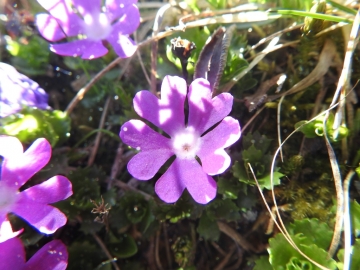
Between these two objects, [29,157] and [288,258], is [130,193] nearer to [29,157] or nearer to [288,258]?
[29,157]

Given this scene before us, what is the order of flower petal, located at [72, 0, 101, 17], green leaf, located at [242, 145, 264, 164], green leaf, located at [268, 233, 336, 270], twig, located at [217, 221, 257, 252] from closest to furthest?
green leaf, located at [268, 233, 336, 270] → green leaf, located at [242, 145, 264, 164] → twig, located at [217, 221, 257, 252] → flower petal, located at [72, 0, 101, 17]

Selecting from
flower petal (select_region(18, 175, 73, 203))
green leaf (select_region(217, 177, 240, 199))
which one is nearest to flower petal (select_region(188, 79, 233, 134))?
green leaf (select_region(217, 177, 240, 199))

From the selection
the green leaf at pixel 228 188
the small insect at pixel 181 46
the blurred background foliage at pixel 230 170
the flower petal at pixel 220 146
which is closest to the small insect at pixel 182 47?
the small insect at pixel 181 46

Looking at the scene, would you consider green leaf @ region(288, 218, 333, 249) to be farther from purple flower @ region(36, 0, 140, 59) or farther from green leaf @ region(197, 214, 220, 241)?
purple flower @ region(36, 0, 140, 59)

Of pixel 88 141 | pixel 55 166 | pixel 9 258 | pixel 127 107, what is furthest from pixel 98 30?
pixel 9 258

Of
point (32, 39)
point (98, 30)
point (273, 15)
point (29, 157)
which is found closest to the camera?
point (29, 157)

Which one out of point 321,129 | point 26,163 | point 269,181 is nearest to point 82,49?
point 26,163

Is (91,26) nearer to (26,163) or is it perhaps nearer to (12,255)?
(26,163)
